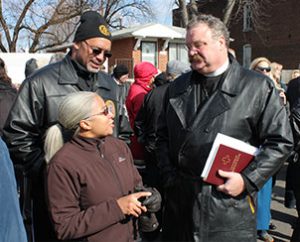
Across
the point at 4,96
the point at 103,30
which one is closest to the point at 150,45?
the point at 4,96

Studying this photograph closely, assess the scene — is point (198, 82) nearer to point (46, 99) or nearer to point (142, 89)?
point (46, 99)

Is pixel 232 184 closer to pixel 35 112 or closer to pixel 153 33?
pixel 35 112

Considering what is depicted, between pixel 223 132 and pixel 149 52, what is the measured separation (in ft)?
65.2

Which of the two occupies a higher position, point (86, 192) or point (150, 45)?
point (150, 45)

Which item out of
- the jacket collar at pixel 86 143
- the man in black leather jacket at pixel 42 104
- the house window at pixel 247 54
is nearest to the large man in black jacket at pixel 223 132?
the jacket collar at pixel 86 143

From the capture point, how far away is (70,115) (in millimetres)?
2512

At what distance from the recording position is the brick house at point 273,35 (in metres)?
28.2

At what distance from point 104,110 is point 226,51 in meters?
0.88

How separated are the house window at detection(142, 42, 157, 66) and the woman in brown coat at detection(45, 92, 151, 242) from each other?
19.6m

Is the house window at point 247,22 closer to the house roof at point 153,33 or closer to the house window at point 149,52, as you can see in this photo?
the house roof at point 153,33

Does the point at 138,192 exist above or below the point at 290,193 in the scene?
above

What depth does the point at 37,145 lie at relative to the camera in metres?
2.93

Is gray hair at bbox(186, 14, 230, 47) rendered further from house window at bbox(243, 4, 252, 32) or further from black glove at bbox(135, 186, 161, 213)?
house window at bbox(243, 4, 252, 32)

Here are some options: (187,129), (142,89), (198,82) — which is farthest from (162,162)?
(142,89)
